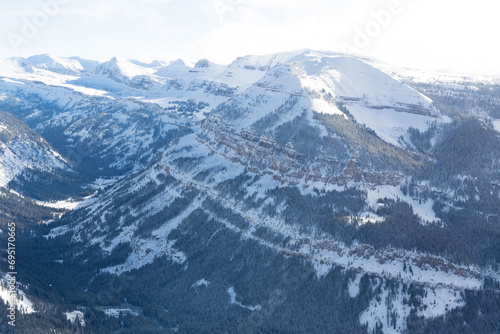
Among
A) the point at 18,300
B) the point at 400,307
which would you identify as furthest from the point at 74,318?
the point at 400,307

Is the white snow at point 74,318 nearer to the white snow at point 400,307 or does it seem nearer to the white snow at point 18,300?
the white snow at point 18,300

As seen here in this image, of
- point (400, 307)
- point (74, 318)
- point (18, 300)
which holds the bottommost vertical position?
point (74, 318)

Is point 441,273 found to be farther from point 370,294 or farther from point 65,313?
point 65,313

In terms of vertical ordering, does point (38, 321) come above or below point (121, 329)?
above

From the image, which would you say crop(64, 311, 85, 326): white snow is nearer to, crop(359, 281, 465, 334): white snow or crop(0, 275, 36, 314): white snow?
crop(0, 275, 36, 314): white snow

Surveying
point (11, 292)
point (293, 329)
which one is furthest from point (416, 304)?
point (11, 292)

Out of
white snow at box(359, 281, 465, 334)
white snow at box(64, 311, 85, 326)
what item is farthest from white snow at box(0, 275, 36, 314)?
white snow at box(359, 281, 465, 334)

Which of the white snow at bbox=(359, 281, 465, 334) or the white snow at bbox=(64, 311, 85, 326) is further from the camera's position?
the white snow at bbox=(64, 311, 85, 326)

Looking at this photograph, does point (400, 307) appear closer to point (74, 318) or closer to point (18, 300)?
point (74, 318)

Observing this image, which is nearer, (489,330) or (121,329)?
(489,330)

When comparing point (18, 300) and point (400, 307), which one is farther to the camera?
point (400, 307)

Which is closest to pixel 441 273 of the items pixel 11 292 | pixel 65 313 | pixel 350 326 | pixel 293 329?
pixel 350 326
